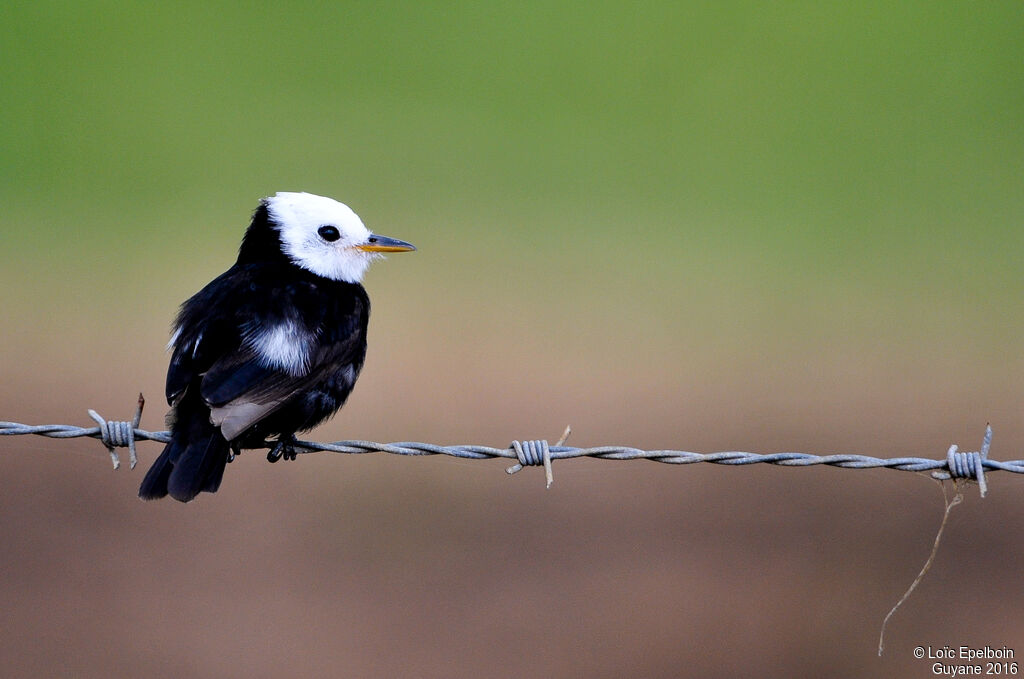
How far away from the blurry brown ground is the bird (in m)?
2.28

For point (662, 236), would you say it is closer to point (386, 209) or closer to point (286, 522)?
point (386, 209)

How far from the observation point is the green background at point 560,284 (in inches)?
309

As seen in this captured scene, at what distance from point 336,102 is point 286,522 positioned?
28.2ft

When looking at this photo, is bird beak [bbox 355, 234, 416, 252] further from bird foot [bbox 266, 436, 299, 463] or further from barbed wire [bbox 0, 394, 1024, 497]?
barbed wire [bbox 0, 394, 1024, 497]

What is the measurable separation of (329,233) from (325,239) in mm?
35

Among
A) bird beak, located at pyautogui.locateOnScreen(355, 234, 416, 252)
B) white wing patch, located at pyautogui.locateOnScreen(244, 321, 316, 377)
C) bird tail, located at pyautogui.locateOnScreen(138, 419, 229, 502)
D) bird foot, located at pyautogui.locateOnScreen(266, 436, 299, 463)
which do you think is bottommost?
bird tail, located at pyautogui.locateOnScreen(138, 419, 229, 502)

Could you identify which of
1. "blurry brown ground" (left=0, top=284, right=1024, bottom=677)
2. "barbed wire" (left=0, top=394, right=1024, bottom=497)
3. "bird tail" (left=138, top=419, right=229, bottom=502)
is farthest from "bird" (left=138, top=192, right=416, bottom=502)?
"blurry brown ground" (left=0, top=284, right=1024, bottom=677)

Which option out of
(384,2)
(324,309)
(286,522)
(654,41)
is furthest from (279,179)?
(324,309)

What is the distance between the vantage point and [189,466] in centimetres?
482

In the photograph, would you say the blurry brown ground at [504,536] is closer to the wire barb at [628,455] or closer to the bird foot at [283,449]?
the bird foot at [283,449]

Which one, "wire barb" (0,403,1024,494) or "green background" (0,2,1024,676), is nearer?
"wire barb" (0,403,1024,494)

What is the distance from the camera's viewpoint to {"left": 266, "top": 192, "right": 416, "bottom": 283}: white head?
610 centimetres

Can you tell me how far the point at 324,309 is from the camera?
555cm

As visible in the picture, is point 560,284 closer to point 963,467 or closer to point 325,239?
point 325,239
